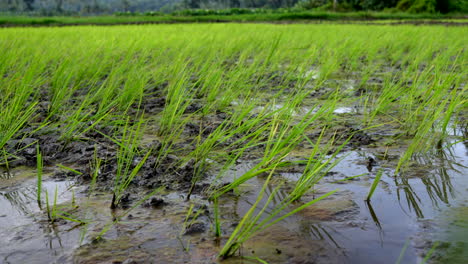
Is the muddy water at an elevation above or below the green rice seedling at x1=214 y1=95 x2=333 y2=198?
below

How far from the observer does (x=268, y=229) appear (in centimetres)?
126

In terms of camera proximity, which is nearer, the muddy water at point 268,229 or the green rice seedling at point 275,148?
the muddy water at point 268,229

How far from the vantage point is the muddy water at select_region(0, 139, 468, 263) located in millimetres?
1117

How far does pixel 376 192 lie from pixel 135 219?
0.83 metres

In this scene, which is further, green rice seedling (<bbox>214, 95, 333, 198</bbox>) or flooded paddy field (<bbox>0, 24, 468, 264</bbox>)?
green rice seedling (<bbox>214, 95, 333, 198</bbox>)

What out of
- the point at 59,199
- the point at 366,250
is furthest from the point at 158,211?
the point at 366,250

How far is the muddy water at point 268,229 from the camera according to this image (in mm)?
1117

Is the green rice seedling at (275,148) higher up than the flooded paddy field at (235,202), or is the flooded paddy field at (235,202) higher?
the green rice seedling at (275,148)

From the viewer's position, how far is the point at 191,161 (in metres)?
1.76

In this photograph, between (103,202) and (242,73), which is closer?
(103,202)

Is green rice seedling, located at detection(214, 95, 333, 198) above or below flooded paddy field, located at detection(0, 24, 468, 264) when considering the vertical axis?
above

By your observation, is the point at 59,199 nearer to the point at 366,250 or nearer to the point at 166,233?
the point at 166,233

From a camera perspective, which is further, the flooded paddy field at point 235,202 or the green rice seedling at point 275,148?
the green rice seedling at point 275,148

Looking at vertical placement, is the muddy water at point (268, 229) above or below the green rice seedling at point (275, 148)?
below
